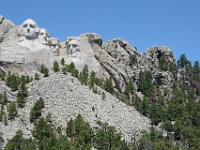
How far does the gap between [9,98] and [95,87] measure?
1183 cm

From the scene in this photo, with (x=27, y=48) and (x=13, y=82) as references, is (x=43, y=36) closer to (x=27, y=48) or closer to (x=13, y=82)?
(x=27, y=48)

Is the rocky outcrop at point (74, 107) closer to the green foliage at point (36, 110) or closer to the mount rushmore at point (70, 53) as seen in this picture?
the green foliage at point (36, 110)

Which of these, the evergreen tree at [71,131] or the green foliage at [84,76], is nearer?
the evergreen tree at [71,131]

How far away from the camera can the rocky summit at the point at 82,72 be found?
66.1 m

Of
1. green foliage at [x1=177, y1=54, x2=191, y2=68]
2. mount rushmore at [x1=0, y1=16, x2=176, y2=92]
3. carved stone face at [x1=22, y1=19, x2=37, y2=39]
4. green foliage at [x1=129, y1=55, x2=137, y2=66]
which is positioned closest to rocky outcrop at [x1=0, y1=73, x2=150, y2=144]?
mount rushmore at [x1=0, y1=16, x2=176, y2=92]

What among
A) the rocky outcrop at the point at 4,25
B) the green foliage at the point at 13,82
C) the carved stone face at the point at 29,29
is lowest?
the green foliage at the point at 13,82

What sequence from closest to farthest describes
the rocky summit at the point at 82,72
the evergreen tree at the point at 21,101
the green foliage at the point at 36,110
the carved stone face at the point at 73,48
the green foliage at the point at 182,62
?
the green foliage at the point at 36,110
the rocky summit at the point at 82,72
the evergreen tree at the point at 21,101
the carved stone face at the point at 73,48
the green foliage at the point at 182,62

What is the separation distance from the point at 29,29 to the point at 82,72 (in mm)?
9458

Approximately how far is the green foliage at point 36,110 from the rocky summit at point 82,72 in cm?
65

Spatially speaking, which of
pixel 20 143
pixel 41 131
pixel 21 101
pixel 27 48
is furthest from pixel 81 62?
pixel 20 143

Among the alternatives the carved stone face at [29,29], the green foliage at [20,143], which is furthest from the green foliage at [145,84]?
the green foliage at [20,143]

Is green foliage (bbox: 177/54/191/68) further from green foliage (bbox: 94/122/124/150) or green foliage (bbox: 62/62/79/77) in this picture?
green foliage (bbox: 94/122/124/150)

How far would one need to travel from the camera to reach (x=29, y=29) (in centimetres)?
7706

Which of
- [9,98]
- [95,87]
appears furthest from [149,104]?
[9,98]
